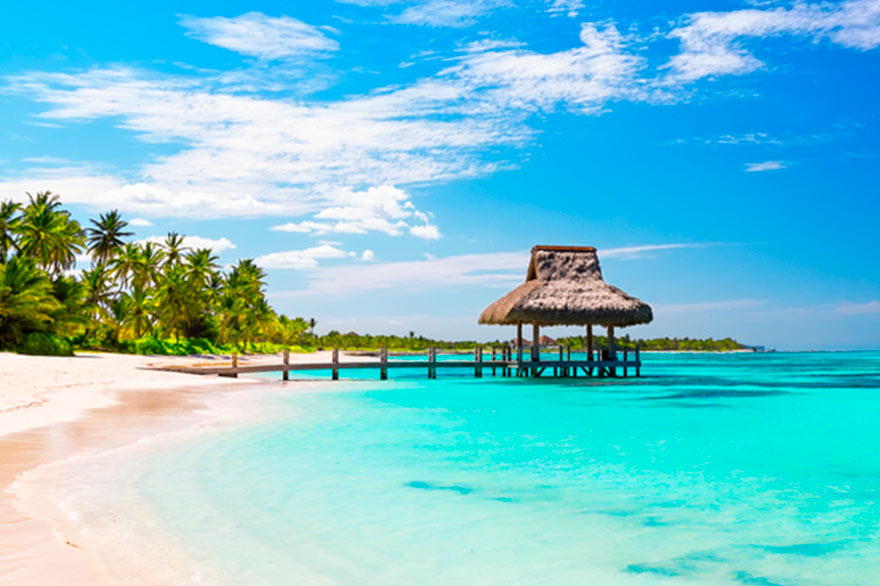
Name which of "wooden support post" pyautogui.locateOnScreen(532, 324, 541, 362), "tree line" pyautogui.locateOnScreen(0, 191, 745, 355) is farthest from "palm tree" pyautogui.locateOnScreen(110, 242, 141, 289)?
"wooden support post" pyautogui.locateOnScreen(532, 324, 541, 362)

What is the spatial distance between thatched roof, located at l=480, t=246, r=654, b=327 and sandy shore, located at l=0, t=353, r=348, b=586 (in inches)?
384

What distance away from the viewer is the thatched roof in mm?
25656

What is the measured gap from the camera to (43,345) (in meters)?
28.3

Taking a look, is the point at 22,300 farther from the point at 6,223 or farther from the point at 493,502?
the point at 493,502

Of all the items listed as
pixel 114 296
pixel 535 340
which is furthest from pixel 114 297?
pixel 535 340

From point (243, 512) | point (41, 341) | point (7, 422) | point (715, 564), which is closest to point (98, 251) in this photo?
point (41, 341)

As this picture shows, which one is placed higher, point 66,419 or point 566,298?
point 566,298

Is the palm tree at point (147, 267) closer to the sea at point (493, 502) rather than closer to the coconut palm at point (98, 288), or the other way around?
the coconut palm at point (98, 288)

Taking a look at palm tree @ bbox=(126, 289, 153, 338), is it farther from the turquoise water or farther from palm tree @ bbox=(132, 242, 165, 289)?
the turquoise water

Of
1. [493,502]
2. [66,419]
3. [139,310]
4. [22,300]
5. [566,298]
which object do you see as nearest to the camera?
[493,502]

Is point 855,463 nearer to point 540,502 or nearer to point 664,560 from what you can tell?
point 540,502

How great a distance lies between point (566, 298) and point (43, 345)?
67.1 feet

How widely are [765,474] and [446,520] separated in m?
4.85

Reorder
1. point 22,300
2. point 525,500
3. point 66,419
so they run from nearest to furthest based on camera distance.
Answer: point 525,500 → point 66,419 → point 22,300
